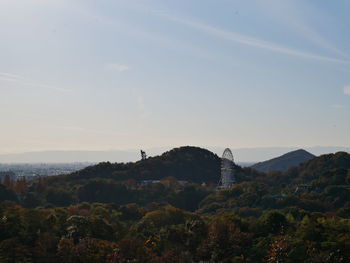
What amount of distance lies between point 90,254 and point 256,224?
13.2 metres

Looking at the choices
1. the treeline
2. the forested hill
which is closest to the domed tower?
the forested hill

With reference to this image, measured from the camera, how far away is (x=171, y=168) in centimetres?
12356

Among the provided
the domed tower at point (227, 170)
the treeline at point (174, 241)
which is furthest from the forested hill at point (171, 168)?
the treeline at point (174, 241)

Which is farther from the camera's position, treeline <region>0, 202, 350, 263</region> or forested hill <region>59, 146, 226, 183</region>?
forested hill <region>59, 146, 226, 183</region>

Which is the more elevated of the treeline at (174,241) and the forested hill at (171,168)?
the forested hill at (171,168)

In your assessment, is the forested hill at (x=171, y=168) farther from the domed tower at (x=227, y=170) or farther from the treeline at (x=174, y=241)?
the treeline at (x=174, y=241)

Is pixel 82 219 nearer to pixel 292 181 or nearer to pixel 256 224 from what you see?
pixel 256 224

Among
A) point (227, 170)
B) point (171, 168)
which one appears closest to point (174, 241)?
point (227, 170)

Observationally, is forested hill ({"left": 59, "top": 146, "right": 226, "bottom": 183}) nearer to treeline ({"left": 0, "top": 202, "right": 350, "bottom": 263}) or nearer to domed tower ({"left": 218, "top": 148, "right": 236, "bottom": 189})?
domed tower ({"left": 218, "top": 148, "right": 236, "bottom": 189})

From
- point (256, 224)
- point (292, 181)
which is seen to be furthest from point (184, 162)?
point (256, 224)

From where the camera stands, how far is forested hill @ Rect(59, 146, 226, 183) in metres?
109

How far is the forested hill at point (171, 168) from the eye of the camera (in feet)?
358

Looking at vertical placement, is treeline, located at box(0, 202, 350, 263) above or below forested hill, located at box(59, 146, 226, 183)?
below

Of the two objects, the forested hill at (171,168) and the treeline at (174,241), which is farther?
the forested hill at (171,168)
